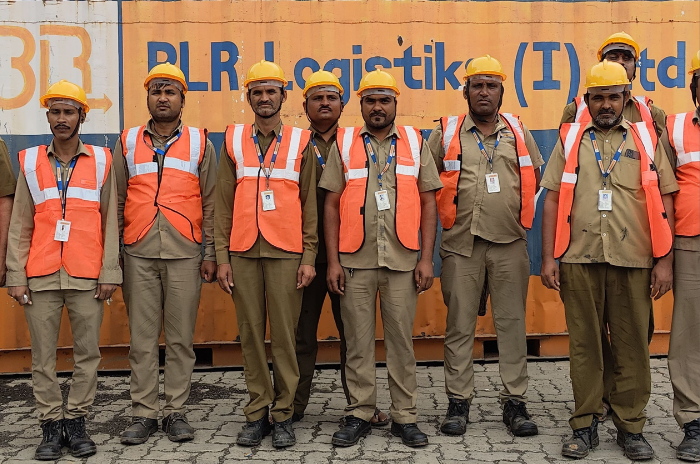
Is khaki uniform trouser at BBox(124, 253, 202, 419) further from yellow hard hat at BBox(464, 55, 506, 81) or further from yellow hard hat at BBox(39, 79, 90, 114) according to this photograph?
yellow hard hat at BBox(464, 55, 506, 81)

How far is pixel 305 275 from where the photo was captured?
441cm

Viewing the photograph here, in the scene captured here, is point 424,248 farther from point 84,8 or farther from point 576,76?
point 84,8

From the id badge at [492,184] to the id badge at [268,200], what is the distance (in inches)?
55.5

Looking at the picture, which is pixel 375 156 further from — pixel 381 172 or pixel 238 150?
pixel 238 150

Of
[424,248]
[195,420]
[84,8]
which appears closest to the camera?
[424,248]

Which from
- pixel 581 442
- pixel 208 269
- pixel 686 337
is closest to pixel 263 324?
pixel 208 269

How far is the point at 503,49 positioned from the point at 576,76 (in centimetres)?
70

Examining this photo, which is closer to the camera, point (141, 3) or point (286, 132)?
point (286, 132)

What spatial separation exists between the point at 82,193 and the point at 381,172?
1.87 m

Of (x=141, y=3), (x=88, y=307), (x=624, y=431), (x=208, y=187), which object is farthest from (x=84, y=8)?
(x=624, y=431)

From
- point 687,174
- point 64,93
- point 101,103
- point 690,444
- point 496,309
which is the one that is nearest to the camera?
point 690,444

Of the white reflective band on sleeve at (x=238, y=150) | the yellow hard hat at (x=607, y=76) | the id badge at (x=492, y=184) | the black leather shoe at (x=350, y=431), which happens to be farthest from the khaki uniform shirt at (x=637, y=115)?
the black leather shoe at (x=350, y=431)

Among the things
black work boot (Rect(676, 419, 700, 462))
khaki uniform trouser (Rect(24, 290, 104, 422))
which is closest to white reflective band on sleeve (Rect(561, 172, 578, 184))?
black work boot (Rect(676, 419, 700, 462))

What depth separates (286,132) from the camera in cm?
453
